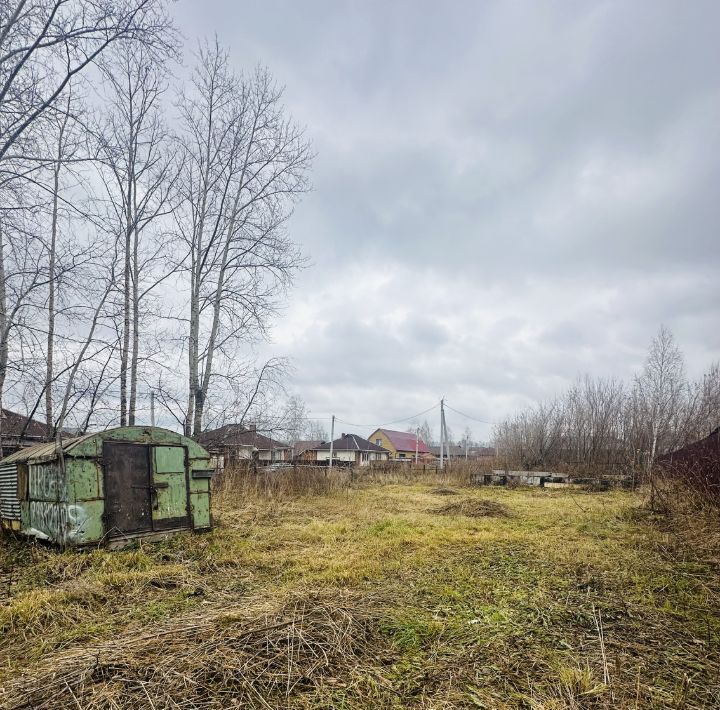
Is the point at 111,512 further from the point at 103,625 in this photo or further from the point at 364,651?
the point at 364,651

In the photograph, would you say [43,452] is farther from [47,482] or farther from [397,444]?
[397,444]

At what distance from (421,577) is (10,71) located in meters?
9.41

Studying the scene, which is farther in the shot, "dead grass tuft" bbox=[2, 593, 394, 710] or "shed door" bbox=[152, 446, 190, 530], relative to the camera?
"shed door" bbox=[152, 446, 190, 530]

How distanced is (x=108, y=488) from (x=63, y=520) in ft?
2.29

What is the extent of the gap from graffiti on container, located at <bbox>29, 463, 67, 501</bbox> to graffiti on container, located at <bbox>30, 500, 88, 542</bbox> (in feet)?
0.44

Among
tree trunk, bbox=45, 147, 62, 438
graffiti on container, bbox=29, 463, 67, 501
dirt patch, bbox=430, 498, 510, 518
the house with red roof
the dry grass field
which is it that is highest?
tree trunk, bbox=45, 147, 62, 438

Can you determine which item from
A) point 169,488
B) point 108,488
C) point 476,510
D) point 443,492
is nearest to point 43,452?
point 108,488

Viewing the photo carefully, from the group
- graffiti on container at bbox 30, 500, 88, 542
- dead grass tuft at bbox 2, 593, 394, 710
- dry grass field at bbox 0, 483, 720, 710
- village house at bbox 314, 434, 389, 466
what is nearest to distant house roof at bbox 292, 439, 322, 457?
village house at bbox 314, 434, 389, 466

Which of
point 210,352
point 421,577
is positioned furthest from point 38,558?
point 210,352

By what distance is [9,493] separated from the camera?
765 centimetres

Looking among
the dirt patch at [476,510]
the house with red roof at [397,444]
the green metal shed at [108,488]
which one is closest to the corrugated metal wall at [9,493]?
the green metal shed at [108,488]

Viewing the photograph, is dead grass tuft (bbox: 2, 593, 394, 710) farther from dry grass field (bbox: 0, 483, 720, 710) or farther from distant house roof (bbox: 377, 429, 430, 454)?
distant house roof (bbox: 377, 429, 430, 454)

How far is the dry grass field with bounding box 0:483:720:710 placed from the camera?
2.89 meters

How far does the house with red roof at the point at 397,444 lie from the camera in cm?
5972
